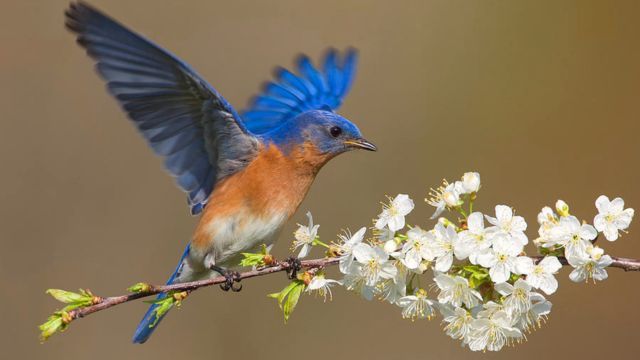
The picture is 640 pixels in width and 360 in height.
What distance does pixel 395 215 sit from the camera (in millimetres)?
2523

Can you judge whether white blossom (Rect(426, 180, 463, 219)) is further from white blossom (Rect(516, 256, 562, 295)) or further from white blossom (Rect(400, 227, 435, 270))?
white blossom (Rect(516, 256, 562, 295))

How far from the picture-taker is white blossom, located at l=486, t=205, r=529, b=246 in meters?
2.32

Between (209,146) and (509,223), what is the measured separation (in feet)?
5.91

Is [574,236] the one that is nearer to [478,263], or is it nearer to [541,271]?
[541,271]

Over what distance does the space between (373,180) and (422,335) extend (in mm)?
1215

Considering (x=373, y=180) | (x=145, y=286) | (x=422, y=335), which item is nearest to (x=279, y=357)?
(x=422, y=335)

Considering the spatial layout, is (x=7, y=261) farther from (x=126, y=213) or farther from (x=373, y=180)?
(x=373, y=180)

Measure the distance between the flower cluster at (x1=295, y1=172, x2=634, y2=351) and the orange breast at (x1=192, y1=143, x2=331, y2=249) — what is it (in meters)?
1.14

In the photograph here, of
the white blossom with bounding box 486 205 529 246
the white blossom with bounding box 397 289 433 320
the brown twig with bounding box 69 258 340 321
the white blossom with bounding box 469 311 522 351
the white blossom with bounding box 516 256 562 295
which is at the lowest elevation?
the white blossom with bounding box 469 311 522 351

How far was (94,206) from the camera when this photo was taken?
240 inches

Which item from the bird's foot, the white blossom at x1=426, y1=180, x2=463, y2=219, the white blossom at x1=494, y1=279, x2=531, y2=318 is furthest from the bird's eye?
the white blossom at x1=494, y1=279, x2=531, y2=318

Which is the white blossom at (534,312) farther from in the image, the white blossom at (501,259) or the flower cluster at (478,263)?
the white blossom at (501,259)

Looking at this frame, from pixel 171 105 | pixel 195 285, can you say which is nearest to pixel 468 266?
pixel 195 285

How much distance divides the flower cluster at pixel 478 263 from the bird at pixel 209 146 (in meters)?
1.12
